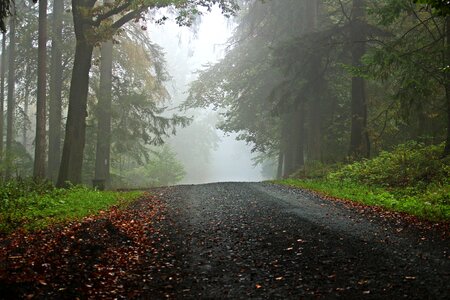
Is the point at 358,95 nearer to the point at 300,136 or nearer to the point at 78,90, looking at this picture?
the point at 300,136

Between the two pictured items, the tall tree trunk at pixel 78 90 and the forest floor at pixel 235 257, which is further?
the tall tree trunk at pixel 78 90

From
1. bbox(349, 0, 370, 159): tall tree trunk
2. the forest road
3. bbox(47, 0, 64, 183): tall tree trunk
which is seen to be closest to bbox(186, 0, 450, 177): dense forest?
bbox(349, 0, 370, 159): tall tree trunk

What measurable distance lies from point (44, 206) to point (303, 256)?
6569mm

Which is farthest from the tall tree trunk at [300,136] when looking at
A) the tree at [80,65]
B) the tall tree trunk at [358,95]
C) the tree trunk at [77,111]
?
the tree trunk at [77,111]

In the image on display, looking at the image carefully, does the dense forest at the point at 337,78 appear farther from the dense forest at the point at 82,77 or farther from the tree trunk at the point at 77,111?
the tree trunk at the point at 77,111

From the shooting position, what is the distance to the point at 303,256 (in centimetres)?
605

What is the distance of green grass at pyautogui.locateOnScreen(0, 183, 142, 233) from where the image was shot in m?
8.04

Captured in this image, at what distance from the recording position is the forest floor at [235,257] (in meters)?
4.84

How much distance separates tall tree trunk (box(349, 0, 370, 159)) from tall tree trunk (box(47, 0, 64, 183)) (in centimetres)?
1499

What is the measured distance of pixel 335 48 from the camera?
71.4 feet

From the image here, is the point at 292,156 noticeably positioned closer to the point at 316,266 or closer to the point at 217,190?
the point at 217,190

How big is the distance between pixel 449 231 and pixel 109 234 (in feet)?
19.7

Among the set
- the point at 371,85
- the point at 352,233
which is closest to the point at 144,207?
the point at 352,233

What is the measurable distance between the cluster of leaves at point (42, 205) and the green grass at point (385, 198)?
259 inches
